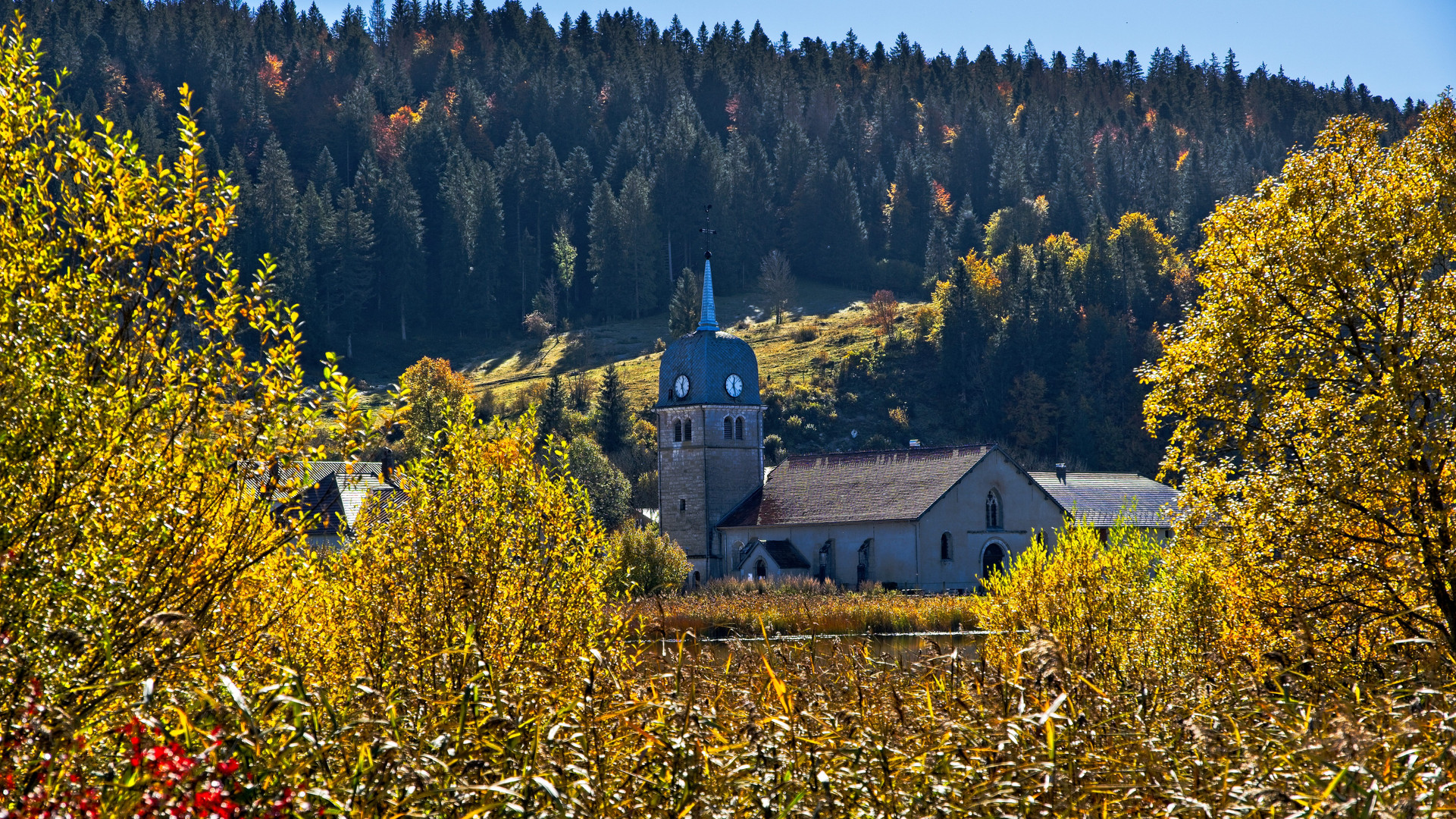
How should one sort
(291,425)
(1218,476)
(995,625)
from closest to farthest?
(291,425), (1218,476), (995,625)

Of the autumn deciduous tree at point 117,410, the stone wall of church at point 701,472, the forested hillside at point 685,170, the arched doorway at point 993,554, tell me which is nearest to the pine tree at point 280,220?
the forested hillside at point 685,170

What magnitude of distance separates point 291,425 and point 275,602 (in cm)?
278

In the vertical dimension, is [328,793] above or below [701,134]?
below

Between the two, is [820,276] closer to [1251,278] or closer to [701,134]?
[701,134]

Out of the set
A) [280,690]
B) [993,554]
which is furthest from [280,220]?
[280,690]

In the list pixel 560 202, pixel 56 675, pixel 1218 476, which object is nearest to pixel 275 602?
pixel 56 675

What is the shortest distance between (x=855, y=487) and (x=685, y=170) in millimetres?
75980

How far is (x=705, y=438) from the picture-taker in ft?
201

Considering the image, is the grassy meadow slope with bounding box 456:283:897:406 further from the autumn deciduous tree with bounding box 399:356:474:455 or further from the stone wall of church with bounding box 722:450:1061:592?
the stone wall of church with bounding box 722:450:1061:592

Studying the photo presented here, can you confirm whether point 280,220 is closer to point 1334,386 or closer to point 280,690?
point 1334,386

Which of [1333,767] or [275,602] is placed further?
[275,602]

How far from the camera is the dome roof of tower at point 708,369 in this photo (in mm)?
61250

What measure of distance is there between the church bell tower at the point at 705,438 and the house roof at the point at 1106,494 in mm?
13256

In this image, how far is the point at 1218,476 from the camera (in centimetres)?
1666
